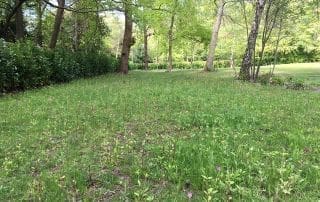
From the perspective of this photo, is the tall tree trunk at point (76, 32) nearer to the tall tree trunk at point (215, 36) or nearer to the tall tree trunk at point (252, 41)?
the tall tree trunk at point (215, 36)

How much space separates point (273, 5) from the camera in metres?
20.2

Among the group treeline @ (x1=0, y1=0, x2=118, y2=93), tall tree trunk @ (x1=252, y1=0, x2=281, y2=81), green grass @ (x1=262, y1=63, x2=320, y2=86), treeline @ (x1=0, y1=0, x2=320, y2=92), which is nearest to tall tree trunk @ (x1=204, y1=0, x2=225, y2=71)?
treeline @ (x1=0, y1=0, x2=320, y2=92)

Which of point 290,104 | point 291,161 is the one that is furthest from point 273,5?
point 291,161

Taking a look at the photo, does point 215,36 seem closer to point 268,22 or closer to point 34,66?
point 268,22

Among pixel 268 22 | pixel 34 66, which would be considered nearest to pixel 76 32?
pixel 34 66

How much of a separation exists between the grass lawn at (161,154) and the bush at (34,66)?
547cm

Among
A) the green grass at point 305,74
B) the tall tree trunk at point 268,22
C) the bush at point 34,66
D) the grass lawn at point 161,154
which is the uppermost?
the tall tree trunk at point 268,22

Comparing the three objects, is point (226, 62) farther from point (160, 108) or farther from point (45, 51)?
point (160, 108)

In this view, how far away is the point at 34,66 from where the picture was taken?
1636 cm

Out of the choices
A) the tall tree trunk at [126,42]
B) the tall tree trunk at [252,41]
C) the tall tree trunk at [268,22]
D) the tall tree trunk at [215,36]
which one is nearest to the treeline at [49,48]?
the tall tree trunk at [126,42]

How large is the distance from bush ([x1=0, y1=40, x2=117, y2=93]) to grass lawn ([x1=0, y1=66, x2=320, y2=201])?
5.47 metres

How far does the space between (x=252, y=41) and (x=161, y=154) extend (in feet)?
55.3

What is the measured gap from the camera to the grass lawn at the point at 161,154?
407 centimetres

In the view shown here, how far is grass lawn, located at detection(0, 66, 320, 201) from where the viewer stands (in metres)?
4.07
